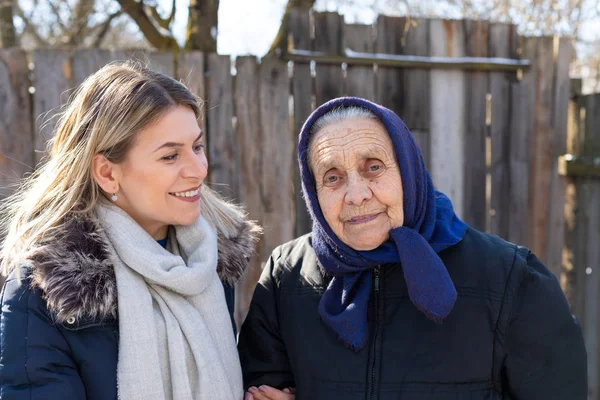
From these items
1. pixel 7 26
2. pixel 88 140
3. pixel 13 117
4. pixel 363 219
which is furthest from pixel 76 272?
pixel 7 26

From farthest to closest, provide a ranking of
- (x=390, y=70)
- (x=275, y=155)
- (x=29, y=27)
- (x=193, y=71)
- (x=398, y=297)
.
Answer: (x=29, y=27) < (x=390, y=70) < (x=275, y=155) < (x=193, y=71) < (x=398, y=297)

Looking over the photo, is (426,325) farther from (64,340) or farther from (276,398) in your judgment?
(64,340)

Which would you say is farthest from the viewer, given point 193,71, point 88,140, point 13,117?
point 193,71

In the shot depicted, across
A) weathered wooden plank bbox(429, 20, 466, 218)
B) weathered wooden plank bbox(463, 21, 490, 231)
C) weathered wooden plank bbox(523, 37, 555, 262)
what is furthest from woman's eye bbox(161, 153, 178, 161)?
weathered wooden plank bbox(523, 37, 555, 262)

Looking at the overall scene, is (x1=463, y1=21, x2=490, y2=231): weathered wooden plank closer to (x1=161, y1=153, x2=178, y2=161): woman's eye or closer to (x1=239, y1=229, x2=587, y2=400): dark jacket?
(x1=239, y1=229, x2=587, y2=400): dark jacket

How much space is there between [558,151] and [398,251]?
230 centimetres

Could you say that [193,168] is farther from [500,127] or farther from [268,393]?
[500,127]

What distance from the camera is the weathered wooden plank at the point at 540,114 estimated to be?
12.5ft

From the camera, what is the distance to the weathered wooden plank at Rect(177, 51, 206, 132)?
11.1 feet

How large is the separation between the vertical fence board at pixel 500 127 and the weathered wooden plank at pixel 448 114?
0.20 m

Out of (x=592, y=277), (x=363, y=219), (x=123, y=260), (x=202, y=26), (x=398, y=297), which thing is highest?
(x=202, y=26)

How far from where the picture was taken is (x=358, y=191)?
79.4 inches

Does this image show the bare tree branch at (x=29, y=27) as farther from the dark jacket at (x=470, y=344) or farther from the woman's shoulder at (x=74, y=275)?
the dark jacket at (x=470, y=344)

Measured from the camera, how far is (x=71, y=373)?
187cm
